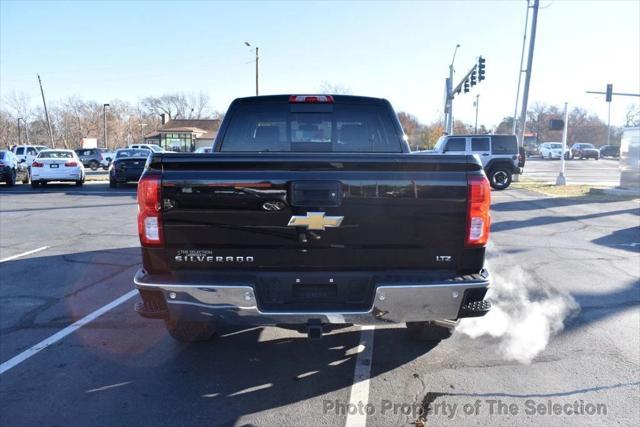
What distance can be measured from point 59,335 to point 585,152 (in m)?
59.0

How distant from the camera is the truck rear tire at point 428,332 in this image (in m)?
4.07

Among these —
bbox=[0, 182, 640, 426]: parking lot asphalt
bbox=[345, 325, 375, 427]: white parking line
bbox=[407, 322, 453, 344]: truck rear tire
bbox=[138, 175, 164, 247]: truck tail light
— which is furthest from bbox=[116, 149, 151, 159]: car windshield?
bbox=[138, 175, 164, 247]: truck tail light

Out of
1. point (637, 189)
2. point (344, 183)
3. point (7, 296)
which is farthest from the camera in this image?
point (637, 189)

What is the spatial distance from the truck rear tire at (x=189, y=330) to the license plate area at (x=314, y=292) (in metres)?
1.16

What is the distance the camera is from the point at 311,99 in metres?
4.88

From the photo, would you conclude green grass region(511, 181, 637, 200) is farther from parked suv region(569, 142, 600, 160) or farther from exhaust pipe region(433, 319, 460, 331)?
parked suv region(569, 142, 600, 160)

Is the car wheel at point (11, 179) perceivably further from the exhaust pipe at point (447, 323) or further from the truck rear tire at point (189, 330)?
the exhaust pipe at point (447, 323)

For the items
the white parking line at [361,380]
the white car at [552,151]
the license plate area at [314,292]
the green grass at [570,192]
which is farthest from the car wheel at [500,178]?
the white car at [552,151]

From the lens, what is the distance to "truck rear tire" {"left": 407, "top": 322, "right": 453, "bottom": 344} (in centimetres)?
407

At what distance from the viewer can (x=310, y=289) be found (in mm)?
3105

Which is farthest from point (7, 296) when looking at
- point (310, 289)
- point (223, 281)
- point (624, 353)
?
point (624, 353)

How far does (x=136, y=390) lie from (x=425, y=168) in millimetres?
2540

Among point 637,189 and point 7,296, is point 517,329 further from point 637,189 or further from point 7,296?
point 637,189

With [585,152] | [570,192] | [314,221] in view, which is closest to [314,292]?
[314,221]
